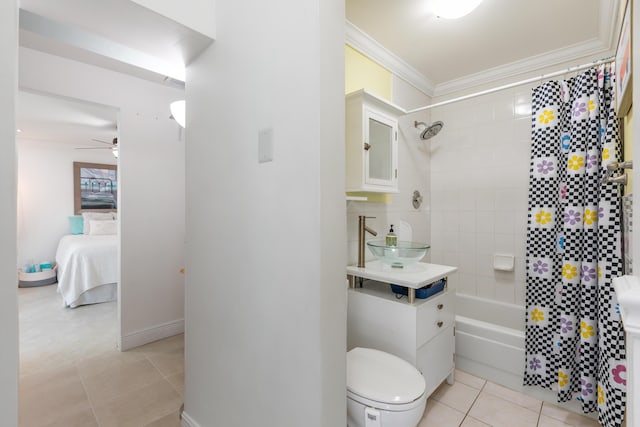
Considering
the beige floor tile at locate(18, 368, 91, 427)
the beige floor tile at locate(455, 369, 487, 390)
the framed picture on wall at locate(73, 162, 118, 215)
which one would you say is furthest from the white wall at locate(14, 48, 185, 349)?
the framed picture on wall at locate(73, 162, 118, 215)

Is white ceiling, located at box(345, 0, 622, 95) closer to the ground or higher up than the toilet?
higher up

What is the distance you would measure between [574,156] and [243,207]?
1868 millimetres

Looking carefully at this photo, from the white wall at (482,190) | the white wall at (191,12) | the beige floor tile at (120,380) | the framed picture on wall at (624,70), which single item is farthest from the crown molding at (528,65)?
the beige floor tile at (120,380)

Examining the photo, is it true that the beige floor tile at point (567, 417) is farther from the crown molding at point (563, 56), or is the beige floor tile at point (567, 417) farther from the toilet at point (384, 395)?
the crown molding at point (563, 56)

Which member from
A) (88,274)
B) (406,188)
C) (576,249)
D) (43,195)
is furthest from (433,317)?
(43,195)

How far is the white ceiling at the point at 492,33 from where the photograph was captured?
1798 millimetres

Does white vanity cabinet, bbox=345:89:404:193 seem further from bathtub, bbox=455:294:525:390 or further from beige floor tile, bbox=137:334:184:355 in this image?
beige floor tile, bbox=137:334:184:355

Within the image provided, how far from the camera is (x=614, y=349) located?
4.56 feet

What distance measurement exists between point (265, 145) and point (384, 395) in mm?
1119

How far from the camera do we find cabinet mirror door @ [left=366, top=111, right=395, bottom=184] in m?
1.92

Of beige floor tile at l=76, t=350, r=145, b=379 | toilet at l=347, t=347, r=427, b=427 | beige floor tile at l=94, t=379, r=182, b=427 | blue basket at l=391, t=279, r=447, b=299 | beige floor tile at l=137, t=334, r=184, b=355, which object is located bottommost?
beige floor tile at l=94, t=379, r=182, b=427

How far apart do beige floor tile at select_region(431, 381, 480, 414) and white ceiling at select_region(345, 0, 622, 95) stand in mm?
2369

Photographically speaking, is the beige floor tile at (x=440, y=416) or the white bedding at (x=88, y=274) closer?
the beige floor tile at (x=440, y=416)

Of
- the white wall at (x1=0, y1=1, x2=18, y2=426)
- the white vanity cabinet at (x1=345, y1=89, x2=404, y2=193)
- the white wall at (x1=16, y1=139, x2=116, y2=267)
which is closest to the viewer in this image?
the white wall at (x1=0, y1=1, x2=18, y2=426)
